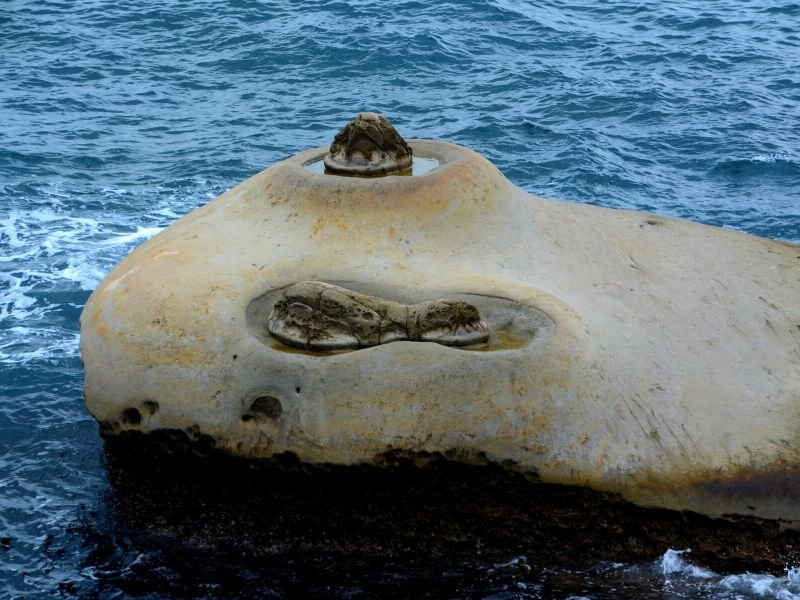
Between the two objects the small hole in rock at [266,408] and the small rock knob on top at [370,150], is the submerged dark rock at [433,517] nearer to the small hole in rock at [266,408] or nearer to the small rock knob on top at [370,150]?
the small hole in rock at [266,408]

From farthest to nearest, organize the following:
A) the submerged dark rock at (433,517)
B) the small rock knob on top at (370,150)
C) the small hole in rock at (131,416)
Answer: the small rock knob on top at (370,150)
the small hole in rock at (131,416)
the submerged dark rock at (433,517)

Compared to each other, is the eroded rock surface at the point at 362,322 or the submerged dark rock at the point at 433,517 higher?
the eroded rock surface at the point at 362,322

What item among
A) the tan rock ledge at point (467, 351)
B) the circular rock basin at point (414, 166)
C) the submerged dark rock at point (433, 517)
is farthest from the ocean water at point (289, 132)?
the circular rock basin at point (414, 166)

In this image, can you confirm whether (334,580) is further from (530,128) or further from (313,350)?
(530,128)

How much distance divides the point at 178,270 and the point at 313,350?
4.54ft

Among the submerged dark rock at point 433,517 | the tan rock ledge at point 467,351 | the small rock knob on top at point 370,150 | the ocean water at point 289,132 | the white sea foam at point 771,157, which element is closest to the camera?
the tan rock ledge at point 467,351

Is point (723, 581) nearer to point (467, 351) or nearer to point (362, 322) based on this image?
point (467, 351)

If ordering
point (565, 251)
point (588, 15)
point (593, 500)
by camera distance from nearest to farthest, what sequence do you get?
1. point (593, 500)
2. point (565, 251)
3. point (588, 15)

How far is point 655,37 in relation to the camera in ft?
72.5

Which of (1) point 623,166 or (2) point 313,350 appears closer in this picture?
(2) point 313,350

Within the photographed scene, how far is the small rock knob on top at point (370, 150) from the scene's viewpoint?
32.1ft

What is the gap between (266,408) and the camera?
755 centimetres

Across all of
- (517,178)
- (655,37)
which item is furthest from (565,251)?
(655,37)

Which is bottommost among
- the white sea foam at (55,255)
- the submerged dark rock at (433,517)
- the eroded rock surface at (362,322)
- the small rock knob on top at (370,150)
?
the white sea foam at (55,255)
